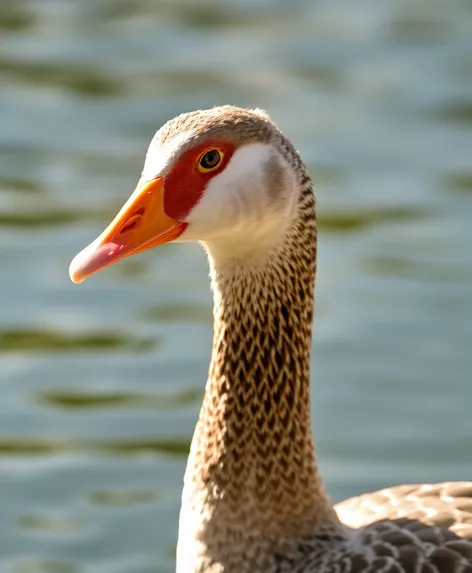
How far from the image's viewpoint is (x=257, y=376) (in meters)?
6.77

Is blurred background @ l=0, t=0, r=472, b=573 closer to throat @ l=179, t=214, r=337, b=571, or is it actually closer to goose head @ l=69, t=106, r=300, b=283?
throat @ l=179, t=214, r=337, b=571

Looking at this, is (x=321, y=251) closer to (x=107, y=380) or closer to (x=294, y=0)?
(x=107, y=380)

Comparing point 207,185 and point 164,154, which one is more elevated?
point 164,154

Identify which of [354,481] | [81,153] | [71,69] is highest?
[71,69]

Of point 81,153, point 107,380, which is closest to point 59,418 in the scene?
point 107,380

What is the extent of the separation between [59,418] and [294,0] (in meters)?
5.29

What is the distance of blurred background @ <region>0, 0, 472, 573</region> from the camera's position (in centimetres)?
866

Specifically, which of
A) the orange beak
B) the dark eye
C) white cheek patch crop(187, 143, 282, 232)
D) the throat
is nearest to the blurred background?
the throat

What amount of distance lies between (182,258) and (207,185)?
13.5 feet

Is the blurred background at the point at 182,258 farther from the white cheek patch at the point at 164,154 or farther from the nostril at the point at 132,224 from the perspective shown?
the white cheek patch at the point at 164,154

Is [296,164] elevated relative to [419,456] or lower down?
elevated

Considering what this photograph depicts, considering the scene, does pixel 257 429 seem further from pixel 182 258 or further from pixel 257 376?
pixel 182 258

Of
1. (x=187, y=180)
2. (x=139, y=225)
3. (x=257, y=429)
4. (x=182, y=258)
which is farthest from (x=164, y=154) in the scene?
(x=182, y=258)

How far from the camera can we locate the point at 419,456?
8.80 meters
